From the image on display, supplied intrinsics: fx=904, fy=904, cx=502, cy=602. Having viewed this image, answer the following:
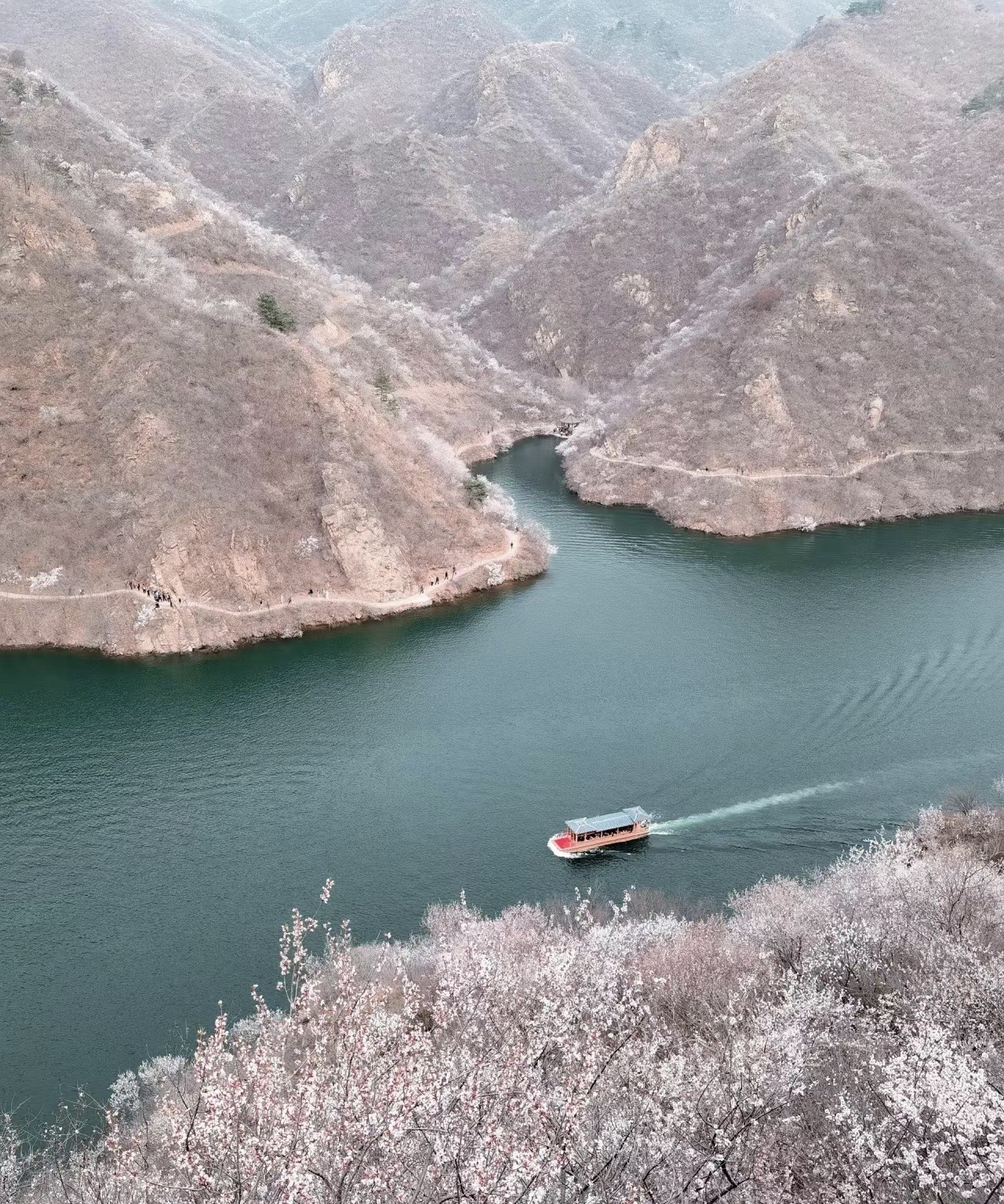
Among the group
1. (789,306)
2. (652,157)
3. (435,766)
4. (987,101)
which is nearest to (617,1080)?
(435,766)

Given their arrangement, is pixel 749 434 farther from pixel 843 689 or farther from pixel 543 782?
pixel 543 782

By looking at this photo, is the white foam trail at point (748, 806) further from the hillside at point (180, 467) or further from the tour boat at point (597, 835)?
the hillside at point (180, 467)

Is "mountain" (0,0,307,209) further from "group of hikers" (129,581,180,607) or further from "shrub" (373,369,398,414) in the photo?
"group of hikers" (129,581,180,607)

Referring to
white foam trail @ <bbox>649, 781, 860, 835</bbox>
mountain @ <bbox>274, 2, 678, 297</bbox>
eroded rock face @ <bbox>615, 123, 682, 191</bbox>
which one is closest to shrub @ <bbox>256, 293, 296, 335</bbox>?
white foam trail @ <bbox>649, 781, 860, 835</bbox>

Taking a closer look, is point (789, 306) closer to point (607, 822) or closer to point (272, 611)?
point (272, 611)

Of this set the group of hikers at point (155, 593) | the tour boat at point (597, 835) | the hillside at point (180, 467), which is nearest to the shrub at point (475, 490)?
the hillside at point (180, 467)
